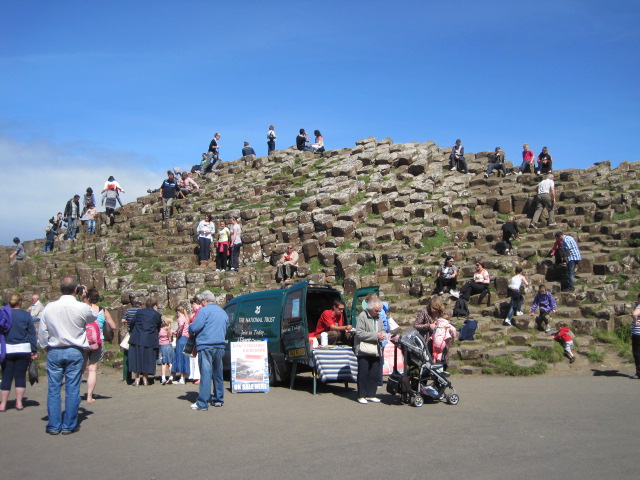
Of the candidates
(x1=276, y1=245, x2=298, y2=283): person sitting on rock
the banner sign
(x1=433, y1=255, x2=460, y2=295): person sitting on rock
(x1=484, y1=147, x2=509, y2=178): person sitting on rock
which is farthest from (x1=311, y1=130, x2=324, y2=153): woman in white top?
the banner sign

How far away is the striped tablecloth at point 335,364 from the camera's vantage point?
12.3m

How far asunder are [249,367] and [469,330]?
6306mm

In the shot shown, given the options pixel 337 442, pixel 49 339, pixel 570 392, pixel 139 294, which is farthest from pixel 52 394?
pixel 139 294

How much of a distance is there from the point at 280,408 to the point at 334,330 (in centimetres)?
263

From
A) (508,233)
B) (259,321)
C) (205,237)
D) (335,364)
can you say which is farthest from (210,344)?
(205,237)

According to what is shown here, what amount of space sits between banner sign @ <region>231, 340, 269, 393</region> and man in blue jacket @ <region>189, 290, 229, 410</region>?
4.95 ft

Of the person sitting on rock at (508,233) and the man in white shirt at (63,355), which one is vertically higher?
the person sitting on rock at (508,233)

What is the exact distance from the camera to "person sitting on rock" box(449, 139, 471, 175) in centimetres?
2991

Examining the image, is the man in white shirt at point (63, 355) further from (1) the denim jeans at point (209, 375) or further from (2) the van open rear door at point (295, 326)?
(2) the van open rear door at point (295, 326)

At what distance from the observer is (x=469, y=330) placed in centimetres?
1653

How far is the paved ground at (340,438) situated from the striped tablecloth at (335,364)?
44cm

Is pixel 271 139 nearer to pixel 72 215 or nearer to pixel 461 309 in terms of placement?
pixel 72 215

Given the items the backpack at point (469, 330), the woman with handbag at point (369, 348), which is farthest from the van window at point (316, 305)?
the backpack at point (469, 330)

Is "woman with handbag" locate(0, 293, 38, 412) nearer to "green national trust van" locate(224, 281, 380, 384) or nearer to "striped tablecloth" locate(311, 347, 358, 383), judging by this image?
"green national trust van" locate(224, 281, 380, 384)
